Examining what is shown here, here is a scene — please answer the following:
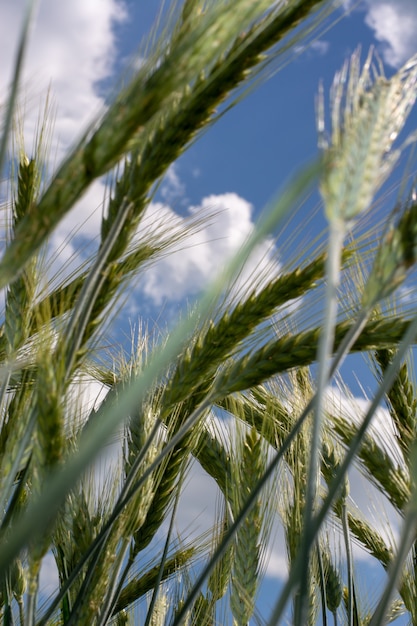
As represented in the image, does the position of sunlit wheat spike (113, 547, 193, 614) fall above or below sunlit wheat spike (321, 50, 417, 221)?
below

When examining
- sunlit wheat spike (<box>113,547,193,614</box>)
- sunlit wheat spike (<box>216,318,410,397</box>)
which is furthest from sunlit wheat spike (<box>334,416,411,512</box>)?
sunlit wheat spike (<box>113,547,193,614</box>)

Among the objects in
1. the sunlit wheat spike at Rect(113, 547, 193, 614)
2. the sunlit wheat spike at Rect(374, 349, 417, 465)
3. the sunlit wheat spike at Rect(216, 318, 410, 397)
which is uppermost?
the sunlit wheat spike at Rect(374, 349, 417, 465)

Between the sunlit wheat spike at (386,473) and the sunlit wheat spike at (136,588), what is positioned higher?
the sunlit wheat spike at (386,473)

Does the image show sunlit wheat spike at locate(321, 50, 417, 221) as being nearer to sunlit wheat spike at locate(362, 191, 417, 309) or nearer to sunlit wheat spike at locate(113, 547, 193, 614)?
sunlit wheat spike at locate(362, 191, 417, 309)

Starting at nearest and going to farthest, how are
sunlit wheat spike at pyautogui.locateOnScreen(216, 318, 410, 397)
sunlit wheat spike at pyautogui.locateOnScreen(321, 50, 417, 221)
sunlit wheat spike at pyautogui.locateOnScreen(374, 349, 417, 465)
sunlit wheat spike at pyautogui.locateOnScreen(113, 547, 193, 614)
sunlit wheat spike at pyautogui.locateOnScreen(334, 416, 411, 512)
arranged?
sunlit wheat spike at pyautogui.locateOnScreen(321, 50, 417, 221) < sunlit wheat spike at pyautogui.locateOnScreen(216, 318, 410, 397) < sunlit wheat spike at pyautogui.locateOnScreen(334, 416, 411, 512) < sunlit wheat spike at pyautogui.locateOnScreen(374, 349, 417, 465) < sunlit wheat spike at pyautogui.locateOnScreen(113, 547, 193, 614)

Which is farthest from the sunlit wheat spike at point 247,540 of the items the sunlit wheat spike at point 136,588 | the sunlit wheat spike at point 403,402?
the sunlit wheat spike at point 136,588

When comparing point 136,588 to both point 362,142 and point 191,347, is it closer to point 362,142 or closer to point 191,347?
point 191,347

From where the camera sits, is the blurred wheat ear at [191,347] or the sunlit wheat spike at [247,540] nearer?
the blurred wheat ear at [191,347]

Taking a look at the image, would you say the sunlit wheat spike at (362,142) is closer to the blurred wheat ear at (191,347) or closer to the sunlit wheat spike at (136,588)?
the blurred wheat ear at (191,347)

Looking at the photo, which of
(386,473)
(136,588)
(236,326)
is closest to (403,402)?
(386,473)

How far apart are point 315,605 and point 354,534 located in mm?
295

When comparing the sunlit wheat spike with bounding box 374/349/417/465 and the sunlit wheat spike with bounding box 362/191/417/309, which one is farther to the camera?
the sunlit wheat spike with bounding box 374/349/417/465

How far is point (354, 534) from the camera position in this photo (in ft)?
8.92

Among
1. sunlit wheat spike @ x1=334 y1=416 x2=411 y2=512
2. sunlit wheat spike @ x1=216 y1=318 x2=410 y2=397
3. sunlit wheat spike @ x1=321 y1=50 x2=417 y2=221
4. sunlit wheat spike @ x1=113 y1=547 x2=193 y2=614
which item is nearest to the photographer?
sunlit wheat spike @ x1=321 y1=50 x2=417 y2=221
